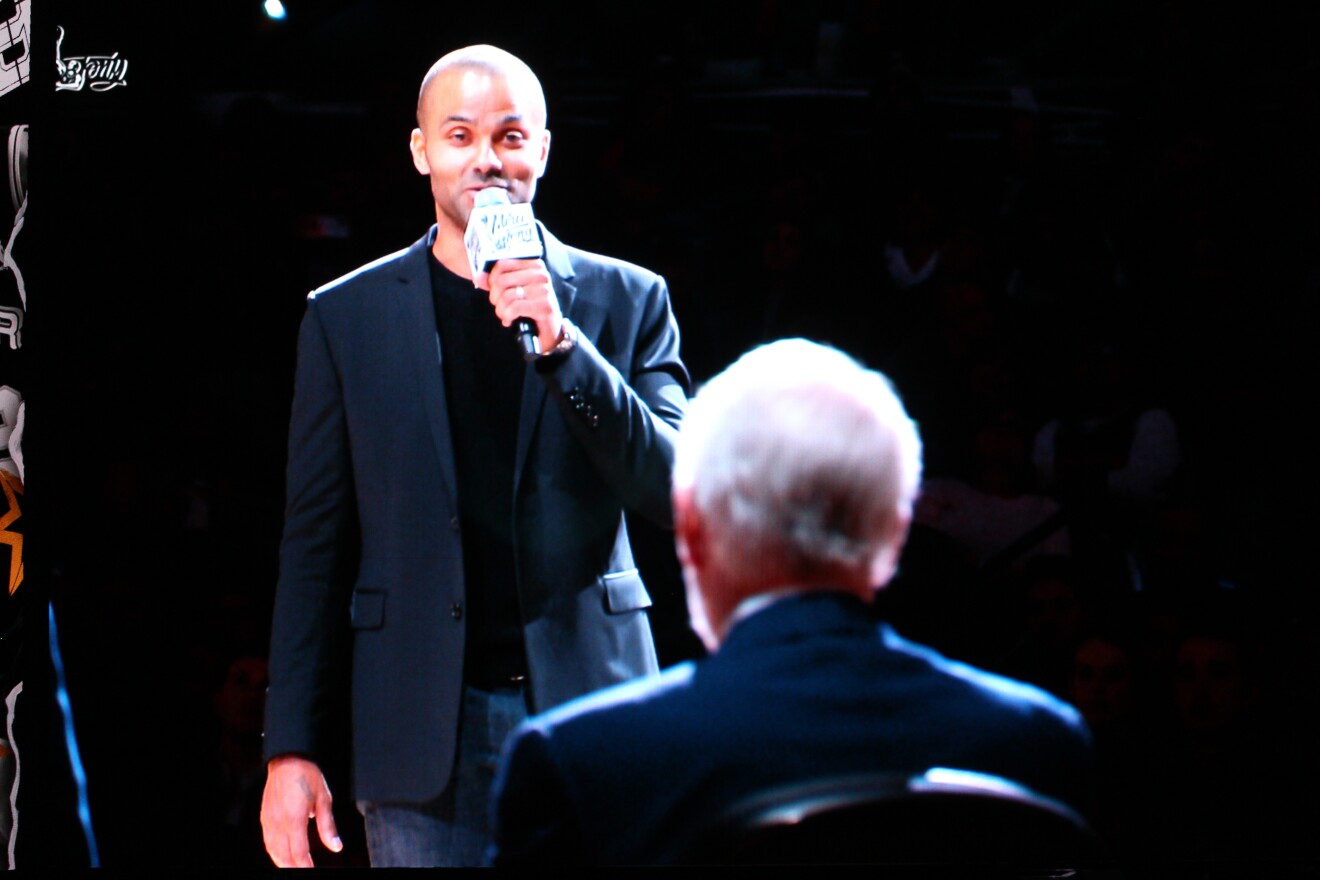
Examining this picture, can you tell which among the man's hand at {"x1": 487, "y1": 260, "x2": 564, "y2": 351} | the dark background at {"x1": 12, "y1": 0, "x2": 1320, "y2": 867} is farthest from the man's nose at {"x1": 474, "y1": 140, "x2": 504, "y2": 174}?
the dark background at {"x1": 12, "y1": 0, "x2": 1320, "y2": 867}

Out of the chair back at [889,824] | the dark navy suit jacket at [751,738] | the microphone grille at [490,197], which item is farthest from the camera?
the microphone grille at [490,197]

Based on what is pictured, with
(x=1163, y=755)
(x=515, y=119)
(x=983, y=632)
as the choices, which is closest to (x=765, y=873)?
(x=515, y=119)

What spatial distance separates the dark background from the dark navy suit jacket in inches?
64.3

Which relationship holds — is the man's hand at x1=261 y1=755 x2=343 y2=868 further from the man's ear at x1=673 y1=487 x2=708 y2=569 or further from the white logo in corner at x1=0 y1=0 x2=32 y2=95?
the white logo in corner at x1=0 y1=0 x2=32 y2=95

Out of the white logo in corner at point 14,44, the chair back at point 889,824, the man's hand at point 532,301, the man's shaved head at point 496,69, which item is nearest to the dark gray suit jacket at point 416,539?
the man's hand at point 532,301

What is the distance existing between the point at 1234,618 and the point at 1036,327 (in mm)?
743

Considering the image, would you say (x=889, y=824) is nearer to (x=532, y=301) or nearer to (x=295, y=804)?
(x=532, y=301)

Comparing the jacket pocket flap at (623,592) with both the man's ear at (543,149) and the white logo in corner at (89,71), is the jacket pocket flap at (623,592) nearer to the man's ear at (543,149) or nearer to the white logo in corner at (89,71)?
the man's ear at (543,149)

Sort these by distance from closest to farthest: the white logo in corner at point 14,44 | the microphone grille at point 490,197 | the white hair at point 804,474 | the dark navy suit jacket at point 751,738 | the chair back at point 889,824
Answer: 1. the chair back at point 889,824
2. the dark navy suit jacket at point 751,738
3. the white hair at point 804,474
4. the microphone grille at point 490,197
5. the white logo in corner at point 14,44

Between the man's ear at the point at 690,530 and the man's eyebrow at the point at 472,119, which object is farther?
the man's eyebrow at the point at 472,119

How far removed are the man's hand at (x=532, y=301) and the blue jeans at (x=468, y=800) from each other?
1.94ft

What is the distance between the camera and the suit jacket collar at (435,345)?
2283 mm

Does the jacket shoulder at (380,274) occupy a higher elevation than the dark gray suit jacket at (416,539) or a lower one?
higher

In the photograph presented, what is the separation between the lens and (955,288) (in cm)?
309
